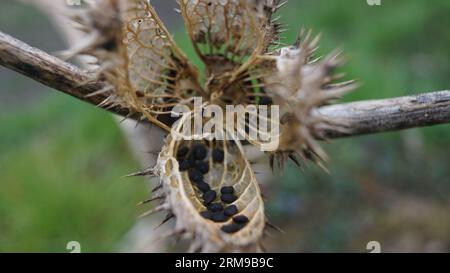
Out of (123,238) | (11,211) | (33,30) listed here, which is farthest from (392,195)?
(33,30)

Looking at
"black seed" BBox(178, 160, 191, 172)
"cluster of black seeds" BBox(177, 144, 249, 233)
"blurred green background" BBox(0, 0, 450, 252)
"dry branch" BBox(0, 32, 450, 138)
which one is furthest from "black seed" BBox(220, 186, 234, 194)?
"blurred green background" BBox(0, 0, 450, 252)

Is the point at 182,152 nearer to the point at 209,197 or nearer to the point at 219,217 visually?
the point at 209,197

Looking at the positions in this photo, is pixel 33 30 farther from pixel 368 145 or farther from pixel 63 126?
pixel 368 145

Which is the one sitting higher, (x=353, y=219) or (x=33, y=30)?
(x=33, y=30)

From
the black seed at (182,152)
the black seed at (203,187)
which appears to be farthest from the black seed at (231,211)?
the black seed at (182,152)

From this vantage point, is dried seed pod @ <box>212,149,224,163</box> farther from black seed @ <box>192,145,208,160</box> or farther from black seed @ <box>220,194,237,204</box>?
black seed @ <box>220,194,237,204</box>
